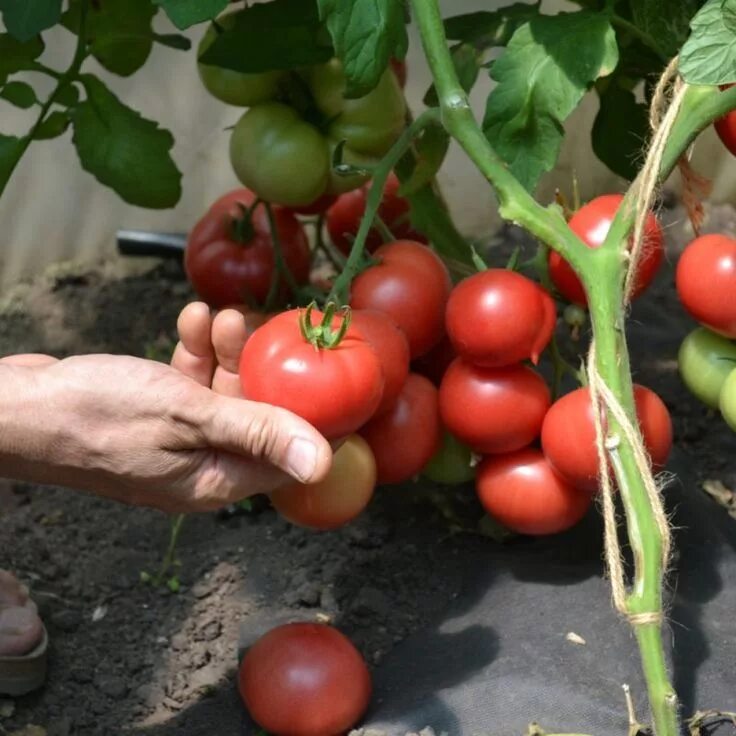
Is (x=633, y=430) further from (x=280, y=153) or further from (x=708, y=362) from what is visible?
(x=280, y=153)

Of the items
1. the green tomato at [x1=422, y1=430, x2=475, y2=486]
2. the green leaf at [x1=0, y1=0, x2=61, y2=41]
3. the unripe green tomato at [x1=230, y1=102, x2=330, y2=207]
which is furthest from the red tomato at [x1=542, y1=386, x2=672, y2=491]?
the green leaf at [x1=0, y1=0, x2=61, y2=41]

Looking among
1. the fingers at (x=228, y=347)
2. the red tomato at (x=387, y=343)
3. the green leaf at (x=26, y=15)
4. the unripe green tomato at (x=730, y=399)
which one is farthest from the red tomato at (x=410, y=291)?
the green leaf at (x=26, y=15)

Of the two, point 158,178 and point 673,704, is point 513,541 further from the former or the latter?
point 158,178

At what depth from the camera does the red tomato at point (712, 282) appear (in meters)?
1.03

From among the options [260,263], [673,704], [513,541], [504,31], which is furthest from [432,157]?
[673,704]

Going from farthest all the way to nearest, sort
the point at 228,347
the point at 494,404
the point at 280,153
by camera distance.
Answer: the point at 280,153, the point at 494,404, the point at 228,347

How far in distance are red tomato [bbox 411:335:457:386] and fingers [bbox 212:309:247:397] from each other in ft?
0.88

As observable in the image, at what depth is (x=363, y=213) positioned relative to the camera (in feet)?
4.30

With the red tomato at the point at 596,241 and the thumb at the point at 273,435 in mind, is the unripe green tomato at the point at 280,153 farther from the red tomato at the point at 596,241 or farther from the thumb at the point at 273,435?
the thumb at the point at 273,435

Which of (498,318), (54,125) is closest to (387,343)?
(498,318)

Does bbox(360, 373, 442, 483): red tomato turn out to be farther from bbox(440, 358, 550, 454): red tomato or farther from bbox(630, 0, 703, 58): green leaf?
bbox(630, 0, 703, 58): green leaf

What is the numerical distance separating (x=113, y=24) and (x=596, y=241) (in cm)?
60

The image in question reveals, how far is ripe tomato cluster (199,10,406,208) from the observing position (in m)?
1.17

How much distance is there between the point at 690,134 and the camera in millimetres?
966
